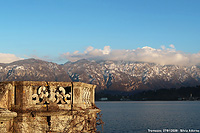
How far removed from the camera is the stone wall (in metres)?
10.2

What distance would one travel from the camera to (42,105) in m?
10.4

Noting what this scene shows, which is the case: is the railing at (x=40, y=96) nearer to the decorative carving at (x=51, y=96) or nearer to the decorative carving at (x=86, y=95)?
the decorative carving at (x=51, y=96)

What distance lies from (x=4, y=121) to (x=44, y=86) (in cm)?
192

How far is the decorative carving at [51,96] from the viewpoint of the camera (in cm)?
1038

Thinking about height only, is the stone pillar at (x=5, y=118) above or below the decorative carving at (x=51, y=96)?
below

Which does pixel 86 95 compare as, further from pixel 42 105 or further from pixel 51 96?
pixel 42 105

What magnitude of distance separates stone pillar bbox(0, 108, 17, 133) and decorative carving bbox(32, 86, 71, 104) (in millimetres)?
1163

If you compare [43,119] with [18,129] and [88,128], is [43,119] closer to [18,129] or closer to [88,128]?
[18,129]

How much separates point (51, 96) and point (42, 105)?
47 cm

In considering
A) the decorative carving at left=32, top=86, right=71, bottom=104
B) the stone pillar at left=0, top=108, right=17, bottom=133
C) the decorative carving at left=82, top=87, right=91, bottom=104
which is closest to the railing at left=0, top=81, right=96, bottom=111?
the decorative carving at left=32, top=86, right=71, bottom=104

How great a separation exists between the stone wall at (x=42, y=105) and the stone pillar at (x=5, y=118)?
0.34 m

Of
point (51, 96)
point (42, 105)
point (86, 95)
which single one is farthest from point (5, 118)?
point (86, 95)

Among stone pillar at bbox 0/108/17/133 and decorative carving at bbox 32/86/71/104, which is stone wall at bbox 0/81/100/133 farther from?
stone pillar at bbox 0/108/17/133

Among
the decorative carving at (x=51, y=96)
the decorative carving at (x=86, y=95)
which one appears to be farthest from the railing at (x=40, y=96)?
the decorative carving at (x=86, y=95)
